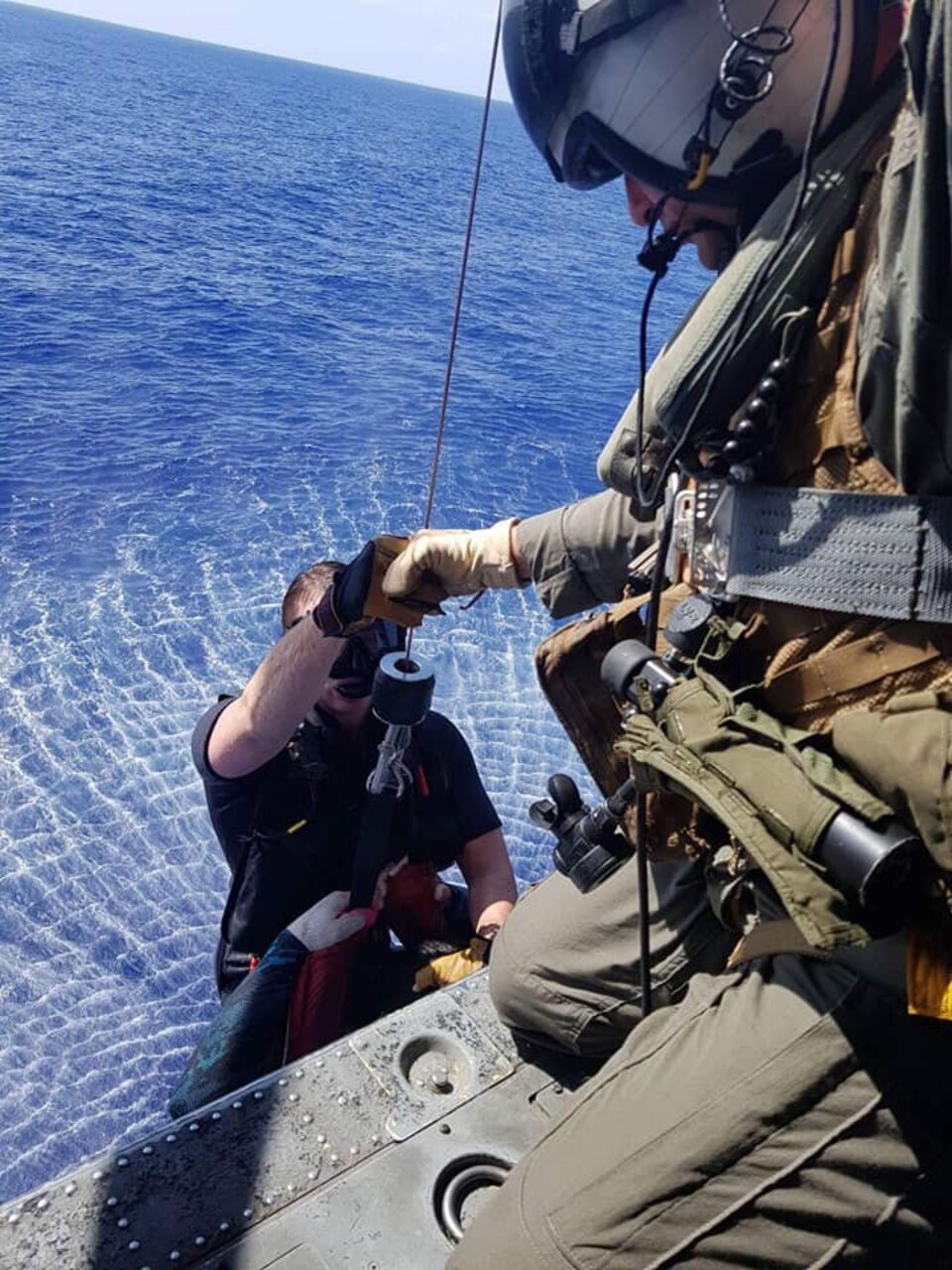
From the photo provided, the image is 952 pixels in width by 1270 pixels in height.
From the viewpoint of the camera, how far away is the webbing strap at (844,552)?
4.68 ft

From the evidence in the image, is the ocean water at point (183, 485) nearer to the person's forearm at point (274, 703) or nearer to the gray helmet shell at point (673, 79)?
the person's forearm at point (274, 703)

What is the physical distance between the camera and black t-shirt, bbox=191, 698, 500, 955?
3.69m

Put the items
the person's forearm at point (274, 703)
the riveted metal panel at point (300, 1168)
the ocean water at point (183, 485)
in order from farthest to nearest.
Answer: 1. the ocean water at point (183, 485)
2. the person's forearm at point (274, 703)
3. the riveted metal panel at point (300, 1168)

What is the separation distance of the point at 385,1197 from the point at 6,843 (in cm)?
420

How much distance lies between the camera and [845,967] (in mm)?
1723

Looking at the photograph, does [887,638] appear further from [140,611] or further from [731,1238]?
[140,611]

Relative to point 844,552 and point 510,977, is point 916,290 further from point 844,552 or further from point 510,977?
point 510,977

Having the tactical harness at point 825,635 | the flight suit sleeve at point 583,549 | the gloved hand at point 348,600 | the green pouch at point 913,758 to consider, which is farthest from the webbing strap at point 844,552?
the gloved hand at point 348,600

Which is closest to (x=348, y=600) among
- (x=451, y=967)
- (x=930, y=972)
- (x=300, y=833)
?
(x=300, y=833)

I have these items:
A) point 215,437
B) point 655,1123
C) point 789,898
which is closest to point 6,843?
point 655,1123

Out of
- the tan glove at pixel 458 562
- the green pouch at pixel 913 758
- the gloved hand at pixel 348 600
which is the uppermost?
the green pouch at pixel 913 758

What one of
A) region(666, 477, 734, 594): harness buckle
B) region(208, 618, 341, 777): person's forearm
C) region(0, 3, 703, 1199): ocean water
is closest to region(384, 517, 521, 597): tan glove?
region(208, 618, 341, 777): person's forearm

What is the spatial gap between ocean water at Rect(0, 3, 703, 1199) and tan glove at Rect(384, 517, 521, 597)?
3.20m

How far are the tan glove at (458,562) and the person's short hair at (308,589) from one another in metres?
1.01
